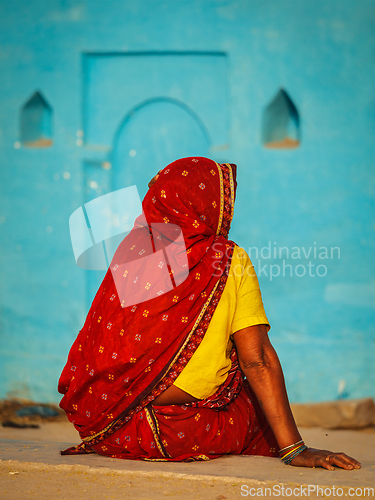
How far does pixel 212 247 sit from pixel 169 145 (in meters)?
3.24

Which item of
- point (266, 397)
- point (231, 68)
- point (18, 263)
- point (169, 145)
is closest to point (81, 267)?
point (18, 263)

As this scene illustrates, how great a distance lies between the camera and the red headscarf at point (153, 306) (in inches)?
60.8

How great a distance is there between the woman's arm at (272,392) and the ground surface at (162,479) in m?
0.04

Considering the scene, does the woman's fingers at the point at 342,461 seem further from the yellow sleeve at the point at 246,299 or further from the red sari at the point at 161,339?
the yellow sleeve at the point at 246,299

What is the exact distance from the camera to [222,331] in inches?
62.5

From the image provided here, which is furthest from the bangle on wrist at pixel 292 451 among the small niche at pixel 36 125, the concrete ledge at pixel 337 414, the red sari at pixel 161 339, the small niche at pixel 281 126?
the small niche at pixel 36 125

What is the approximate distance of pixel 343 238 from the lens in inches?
177

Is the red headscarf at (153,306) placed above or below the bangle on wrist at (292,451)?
above

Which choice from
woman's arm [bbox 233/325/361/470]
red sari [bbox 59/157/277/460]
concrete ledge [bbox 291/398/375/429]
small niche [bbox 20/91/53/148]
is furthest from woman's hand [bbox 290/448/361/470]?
small niche [bbox 20/91/53/148]

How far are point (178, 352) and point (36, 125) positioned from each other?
3.95m

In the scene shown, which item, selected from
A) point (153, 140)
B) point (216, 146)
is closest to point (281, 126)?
point (216, 146)

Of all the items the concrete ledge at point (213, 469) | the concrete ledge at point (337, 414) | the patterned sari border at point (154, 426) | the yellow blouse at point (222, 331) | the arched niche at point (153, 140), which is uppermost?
the arched niche at point (153, 140)

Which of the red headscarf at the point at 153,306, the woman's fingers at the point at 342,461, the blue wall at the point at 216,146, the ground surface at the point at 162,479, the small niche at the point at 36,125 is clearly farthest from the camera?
the small niche at the point at 36,125

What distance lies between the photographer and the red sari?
155cm
